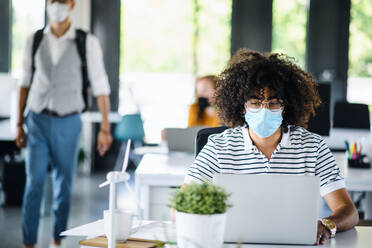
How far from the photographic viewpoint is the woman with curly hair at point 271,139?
2.20m

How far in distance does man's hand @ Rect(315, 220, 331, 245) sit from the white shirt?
2261mm

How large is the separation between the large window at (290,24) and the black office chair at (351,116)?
2010mm

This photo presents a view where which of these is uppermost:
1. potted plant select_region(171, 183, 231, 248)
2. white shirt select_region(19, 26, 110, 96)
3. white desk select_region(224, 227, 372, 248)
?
white shirt select_region(19, 26, 110, 96)

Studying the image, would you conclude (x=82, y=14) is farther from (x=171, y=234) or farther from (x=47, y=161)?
(x=171, y=234)

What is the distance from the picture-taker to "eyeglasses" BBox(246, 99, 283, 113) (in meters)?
2.23

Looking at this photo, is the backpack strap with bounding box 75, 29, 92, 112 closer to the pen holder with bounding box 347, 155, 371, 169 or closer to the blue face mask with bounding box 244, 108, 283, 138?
the pen holder with bounding box 347, 155, 371, 169

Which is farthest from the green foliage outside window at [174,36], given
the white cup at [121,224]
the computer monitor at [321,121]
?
the white cup at [121,224]

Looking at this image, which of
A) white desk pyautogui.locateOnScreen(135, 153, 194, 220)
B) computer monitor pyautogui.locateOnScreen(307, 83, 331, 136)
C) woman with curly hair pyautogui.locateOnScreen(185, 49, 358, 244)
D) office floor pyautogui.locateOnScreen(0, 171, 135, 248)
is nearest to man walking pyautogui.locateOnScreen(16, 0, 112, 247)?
office floor pyautogui.locateOnScreen(0, 171, 135, 248)

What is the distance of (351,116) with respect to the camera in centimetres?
539

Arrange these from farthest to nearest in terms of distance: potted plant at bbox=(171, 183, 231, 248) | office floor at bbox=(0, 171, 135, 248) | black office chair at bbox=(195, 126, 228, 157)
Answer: office floor at bbox=(0, 171, 135, 248), black office chair at bbox=(195, 126, 228, 157), potted plant at bbox=(171, 183, 231, 248)

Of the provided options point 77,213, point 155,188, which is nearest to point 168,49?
point 77,213

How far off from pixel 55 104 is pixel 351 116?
2.79m

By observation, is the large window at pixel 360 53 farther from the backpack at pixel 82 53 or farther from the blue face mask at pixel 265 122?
the blue face mask at pixel 265 122

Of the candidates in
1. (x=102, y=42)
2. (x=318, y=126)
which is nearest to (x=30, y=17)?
(x=102, y=42)
